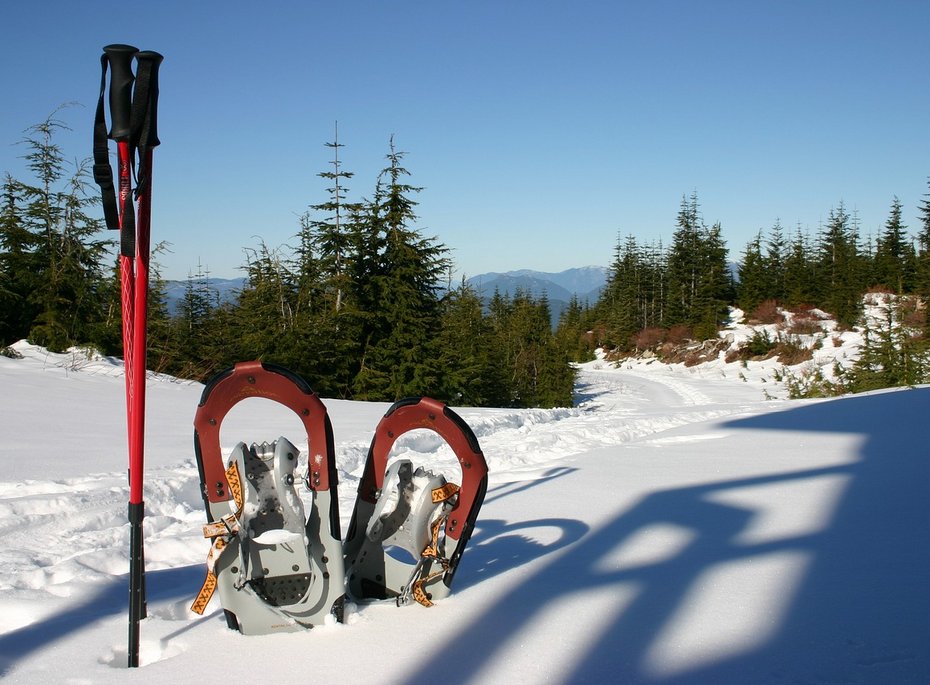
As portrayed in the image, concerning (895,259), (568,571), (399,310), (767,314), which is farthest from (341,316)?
(895,259)

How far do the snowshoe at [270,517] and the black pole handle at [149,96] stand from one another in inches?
34.7

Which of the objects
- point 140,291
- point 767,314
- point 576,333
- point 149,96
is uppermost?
point 767,314

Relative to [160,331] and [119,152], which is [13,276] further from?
[119,152]

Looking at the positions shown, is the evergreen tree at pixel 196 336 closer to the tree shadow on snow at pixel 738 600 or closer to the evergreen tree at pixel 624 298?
the tree shadow on snow at pixel 738 600

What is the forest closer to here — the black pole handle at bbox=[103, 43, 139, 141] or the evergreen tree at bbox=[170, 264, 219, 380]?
the evergreen tree at bbox=[170, 264, 219, 380]

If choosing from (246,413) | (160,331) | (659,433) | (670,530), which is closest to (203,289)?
(160,331)

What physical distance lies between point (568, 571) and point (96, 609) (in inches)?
84.8

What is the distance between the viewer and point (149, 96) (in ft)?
7.55

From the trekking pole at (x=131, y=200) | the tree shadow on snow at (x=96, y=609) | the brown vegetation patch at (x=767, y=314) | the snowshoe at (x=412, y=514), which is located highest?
the brown vegetation patch at (x=767, y=314)

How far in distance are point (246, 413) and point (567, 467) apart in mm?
5020

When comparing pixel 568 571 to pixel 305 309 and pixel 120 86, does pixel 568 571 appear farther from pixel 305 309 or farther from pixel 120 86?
pixel 305 309

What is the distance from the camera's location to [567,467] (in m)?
6.40

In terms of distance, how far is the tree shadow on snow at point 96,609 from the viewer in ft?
7.83

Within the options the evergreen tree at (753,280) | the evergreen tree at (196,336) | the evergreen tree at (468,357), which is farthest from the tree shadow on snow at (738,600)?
the evergreen tree at (753,280)
